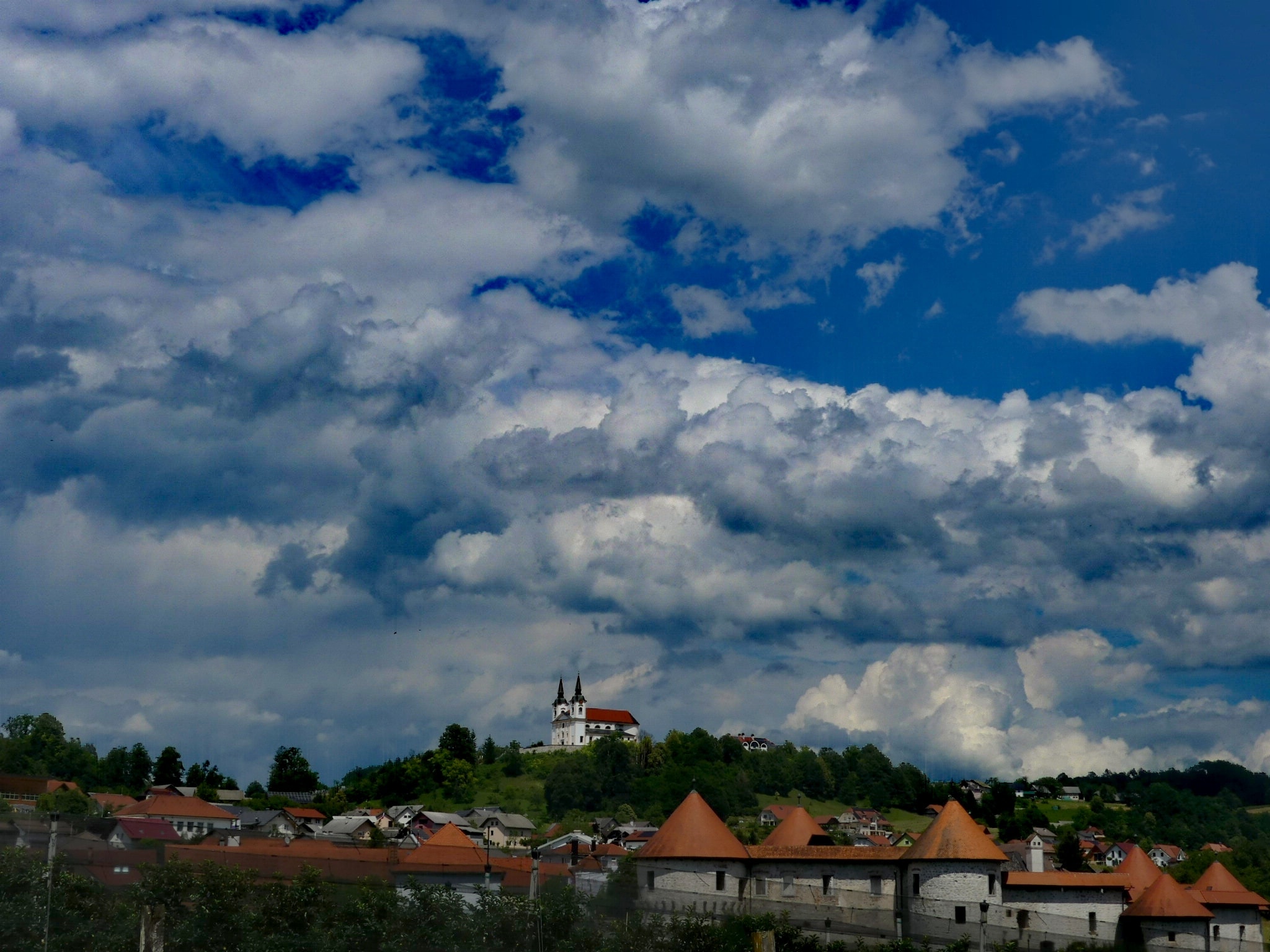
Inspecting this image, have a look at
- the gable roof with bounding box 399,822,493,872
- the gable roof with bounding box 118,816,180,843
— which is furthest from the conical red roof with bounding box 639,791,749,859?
the gable roof with bounding box 118,816,180,843

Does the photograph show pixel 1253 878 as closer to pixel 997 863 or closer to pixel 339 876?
pixel 997 863

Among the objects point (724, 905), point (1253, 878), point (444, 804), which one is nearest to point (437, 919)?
point (724, 905)

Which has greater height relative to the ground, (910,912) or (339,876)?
(339,876)

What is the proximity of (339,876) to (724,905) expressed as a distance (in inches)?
796

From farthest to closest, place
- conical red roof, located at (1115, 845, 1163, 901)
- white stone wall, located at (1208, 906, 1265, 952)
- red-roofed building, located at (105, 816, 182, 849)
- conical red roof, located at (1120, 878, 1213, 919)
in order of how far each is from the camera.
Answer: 1. conical red roof, located at (1115, 845, 1163, 901)
2. white stone wall, located at (1208, 906, 1265, 952)
3. conical red roof, located at (1120, 878, 1213, 919)
4. red-roofed building, located at (105, 816, 182, 849)

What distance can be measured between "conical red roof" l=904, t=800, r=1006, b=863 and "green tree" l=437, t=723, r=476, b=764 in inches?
5026

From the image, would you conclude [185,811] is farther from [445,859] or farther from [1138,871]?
[1138,871]

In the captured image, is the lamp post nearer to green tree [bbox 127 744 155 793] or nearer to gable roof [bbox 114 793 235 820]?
gable roof [bbox 114 793 235 820]

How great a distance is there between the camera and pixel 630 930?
90.8ft

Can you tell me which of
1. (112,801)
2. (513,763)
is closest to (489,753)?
(513,763)

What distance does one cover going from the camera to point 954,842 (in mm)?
47281

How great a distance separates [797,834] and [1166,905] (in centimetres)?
1579

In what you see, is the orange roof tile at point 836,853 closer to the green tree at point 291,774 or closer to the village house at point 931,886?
the village house at point 931,886

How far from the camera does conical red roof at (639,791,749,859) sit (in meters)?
48.5
